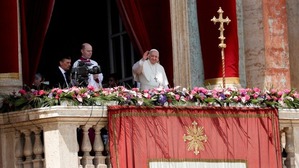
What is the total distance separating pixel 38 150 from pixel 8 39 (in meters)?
2.24

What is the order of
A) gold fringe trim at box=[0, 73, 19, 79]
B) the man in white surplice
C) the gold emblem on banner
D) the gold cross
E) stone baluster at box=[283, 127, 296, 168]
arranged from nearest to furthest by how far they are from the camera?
the gold emblem on banner, gold fringe trim at box=[0, 73, 19, 79], stone baluster at box=[283, 127, 296, 168], the man in white surplice, the gold cross

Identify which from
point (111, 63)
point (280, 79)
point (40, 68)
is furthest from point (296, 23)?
point (40, 68)

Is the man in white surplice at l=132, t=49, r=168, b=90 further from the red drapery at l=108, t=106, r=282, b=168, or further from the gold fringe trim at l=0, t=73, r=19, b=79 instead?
the gold fringe trim at l=0, t=73, r=19, b=79

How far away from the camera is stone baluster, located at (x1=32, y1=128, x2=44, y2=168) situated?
2264 cm

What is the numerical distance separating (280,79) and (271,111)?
2.35 metres

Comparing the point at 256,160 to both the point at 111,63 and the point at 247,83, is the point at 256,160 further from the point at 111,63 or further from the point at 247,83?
the point at 111,63

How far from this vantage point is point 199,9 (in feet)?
85.4

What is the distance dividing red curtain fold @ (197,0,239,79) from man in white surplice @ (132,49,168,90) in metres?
1.37

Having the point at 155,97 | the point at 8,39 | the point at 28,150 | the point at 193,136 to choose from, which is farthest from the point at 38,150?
the point at 193,136

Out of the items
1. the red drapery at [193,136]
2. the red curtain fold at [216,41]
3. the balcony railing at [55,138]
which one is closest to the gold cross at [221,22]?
the red curtain fold at [216,41]

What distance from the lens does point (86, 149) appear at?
22.6m

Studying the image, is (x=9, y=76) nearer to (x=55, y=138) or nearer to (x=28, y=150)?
(x=28, y=150)

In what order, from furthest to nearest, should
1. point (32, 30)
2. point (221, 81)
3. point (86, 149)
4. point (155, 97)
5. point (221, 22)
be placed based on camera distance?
point (221, 81) → point (221, 22) → point (32, 30) → point (155, 97) → point (86, 149)

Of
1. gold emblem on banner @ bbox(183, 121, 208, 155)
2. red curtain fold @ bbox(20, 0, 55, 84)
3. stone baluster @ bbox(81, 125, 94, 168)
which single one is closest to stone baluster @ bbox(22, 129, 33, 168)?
stone baluster @ bbox(81, 125, 94, 168)
